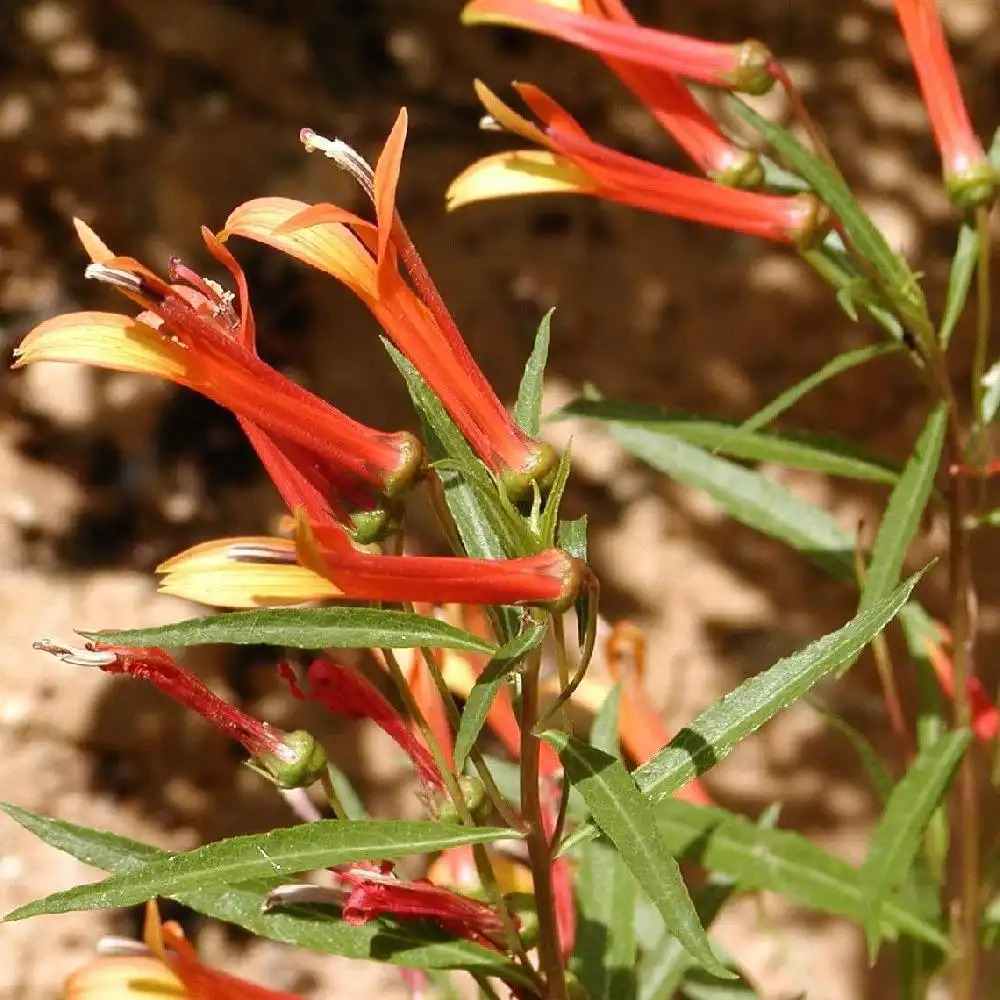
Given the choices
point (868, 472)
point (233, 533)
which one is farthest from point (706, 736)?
point (233, 533)

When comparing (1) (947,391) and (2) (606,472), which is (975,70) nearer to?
(2) (606,472)

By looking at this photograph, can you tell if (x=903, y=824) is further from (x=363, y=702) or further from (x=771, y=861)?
(x=363, y=702)

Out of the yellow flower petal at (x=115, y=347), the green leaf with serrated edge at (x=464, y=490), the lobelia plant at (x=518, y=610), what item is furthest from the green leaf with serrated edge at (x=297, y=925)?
the yellow flower petal at (x=115, y=347)

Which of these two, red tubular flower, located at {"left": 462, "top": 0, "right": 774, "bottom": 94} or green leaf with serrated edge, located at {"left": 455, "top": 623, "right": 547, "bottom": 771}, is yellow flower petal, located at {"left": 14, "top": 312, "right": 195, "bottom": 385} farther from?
red tubular flower, located at {"left": 462, "top": 0, "right": 774, "bottom": 94}

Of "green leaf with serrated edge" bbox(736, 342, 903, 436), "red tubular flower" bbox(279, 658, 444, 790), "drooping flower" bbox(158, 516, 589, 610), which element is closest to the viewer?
"drooping flower" bbox(158, 516, 589, 610)

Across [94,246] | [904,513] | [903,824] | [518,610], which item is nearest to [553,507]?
[518,610]

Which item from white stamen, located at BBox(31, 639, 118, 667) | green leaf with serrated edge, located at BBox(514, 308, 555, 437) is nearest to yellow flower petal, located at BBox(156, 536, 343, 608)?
white stamen, located at BBox(31, 639, 118, 667)

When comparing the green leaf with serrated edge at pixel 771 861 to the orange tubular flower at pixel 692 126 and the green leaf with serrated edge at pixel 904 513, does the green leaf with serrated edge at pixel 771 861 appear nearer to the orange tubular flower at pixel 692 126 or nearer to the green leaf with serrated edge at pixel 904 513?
the green leaf with serrated edge at pixel 904 513
